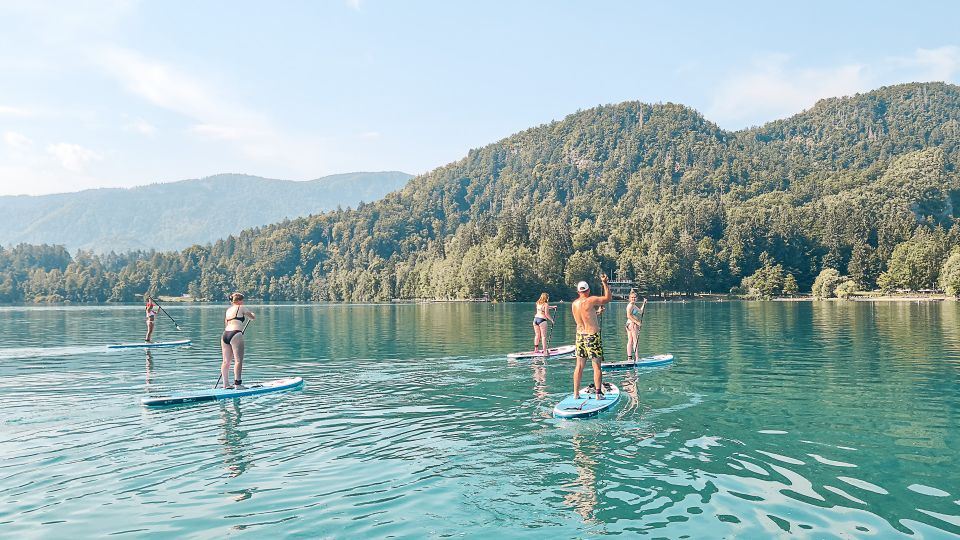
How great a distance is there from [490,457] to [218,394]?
41.9 ft

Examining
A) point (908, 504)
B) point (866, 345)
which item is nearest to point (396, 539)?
point (908, 504)

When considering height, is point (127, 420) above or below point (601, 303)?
below

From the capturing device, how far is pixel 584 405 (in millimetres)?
20812

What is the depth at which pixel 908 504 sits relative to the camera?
12.6m

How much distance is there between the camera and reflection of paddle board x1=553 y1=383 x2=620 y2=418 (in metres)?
20.0

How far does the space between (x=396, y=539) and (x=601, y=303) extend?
36.8 ft

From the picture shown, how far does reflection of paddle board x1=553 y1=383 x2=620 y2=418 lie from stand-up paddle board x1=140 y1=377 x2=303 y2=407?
1131 cm

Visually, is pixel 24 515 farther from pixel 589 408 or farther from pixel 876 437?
pixel 876 437

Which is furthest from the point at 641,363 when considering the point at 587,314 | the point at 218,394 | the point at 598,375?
the point at 218,394

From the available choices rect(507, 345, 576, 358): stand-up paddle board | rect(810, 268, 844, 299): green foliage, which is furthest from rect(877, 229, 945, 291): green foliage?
rect(507, 345, 576, 358): stand-up paddle board

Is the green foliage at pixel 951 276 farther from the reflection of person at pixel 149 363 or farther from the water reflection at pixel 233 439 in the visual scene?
the water reflection at pixel 233 439

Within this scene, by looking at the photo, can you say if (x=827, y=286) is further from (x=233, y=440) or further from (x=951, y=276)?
(x=233, y=440)

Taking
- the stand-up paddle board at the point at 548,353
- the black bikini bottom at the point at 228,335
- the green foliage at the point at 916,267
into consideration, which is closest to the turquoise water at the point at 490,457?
the black bikini bottom at the point at 228,335

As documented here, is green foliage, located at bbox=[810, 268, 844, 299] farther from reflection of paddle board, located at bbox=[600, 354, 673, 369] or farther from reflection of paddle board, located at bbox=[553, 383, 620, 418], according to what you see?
reflection of paddle board, located at bbox=[553, 383, 620, 418]
